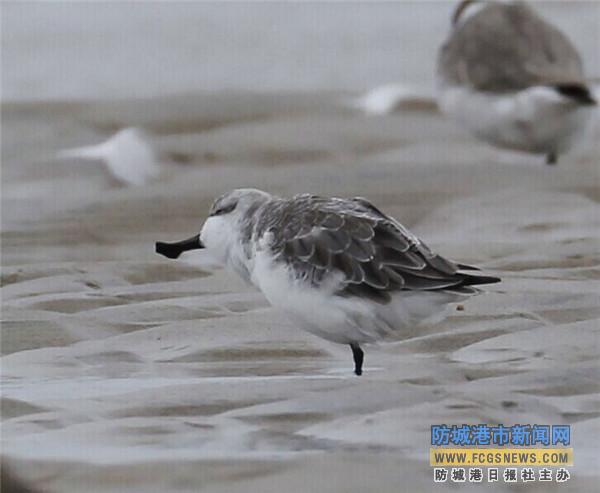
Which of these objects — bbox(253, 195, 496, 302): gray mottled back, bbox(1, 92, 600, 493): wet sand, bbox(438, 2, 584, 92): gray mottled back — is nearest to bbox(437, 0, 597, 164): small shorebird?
bbox(438, 2, 584, 92): gray mottled back

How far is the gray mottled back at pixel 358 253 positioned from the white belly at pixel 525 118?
3066 millimetres

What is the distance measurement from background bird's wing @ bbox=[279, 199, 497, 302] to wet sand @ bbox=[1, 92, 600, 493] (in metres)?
0.27

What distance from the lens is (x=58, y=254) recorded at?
5656 millimetres

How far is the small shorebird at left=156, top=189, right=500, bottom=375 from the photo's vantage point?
3809mm

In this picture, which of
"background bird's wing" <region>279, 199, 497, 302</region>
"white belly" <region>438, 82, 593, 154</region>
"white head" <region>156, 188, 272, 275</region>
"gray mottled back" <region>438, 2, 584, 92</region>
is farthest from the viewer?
"gray mottled back" <region>438, 2, 584, 92</region>

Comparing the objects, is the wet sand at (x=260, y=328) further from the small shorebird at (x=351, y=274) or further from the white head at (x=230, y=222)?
the white head at (x=230, y=222)

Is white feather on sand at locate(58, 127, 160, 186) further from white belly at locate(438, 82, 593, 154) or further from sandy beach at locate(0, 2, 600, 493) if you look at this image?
white belly at locate(438, 82, 593, 154)

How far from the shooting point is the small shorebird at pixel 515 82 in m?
Answer: 6.87

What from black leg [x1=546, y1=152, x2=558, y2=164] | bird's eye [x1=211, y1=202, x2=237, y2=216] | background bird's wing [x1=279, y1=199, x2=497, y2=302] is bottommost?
background bird's wing [x1=279, y1=199, x2=497, y2=302]

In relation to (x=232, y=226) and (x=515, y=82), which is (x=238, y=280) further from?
(x=515, y=82)

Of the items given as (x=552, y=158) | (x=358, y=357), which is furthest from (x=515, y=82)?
(x=358, y=357)

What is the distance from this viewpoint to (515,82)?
7.04 meters

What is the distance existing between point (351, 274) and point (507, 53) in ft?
12.0

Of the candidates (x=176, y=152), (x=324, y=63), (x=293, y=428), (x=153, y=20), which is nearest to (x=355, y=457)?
(x=293, y=428)
